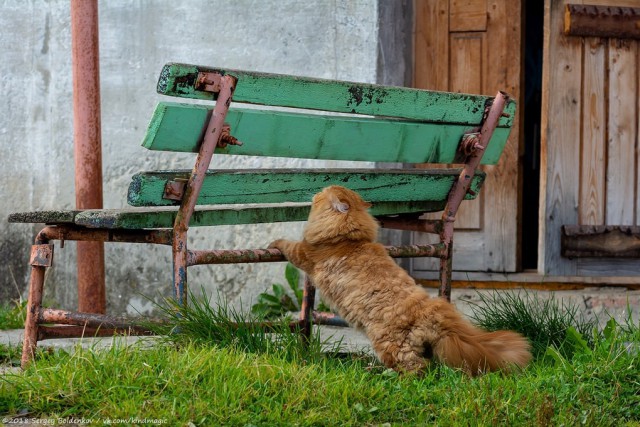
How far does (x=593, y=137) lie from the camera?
6.01 meters

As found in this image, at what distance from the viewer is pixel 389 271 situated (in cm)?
341

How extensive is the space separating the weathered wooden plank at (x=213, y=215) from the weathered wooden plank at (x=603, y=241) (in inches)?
78.0

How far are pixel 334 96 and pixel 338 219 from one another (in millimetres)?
490

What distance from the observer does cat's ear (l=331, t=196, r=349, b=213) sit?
3.52 m

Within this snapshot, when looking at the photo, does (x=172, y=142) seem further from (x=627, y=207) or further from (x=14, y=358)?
(x=627, y=207)

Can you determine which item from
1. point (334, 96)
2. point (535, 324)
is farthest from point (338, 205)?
point (535, 324)

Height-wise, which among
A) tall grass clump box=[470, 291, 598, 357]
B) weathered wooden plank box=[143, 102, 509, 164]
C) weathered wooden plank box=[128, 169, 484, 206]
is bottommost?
tall grass clump box=[470, 291, 598, 357]

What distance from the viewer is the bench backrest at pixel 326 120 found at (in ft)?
10.3

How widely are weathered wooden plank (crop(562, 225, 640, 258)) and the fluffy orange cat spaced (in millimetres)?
2702

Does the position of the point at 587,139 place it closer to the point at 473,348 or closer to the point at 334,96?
the point at 334,96

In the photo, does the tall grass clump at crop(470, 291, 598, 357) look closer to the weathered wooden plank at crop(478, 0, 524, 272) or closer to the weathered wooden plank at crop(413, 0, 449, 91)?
the weathered wooden plank at crop(478, 0, 524, 272)

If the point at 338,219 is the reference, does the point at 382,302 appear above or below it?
below

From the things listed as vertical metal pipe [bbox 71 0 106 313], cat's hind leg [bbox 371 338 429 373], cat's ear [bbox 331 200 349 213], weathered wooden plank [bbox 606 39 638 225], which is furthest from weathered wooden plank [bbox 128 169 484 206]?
weathered wooden plank [bbox 606 39 638 225]

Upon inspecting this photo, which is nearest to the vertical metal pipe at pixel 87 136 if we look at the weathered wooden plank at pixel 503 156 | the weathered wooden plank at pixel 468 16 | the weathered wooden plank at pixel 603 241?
the weathered wooden plank at pixel 468 16
